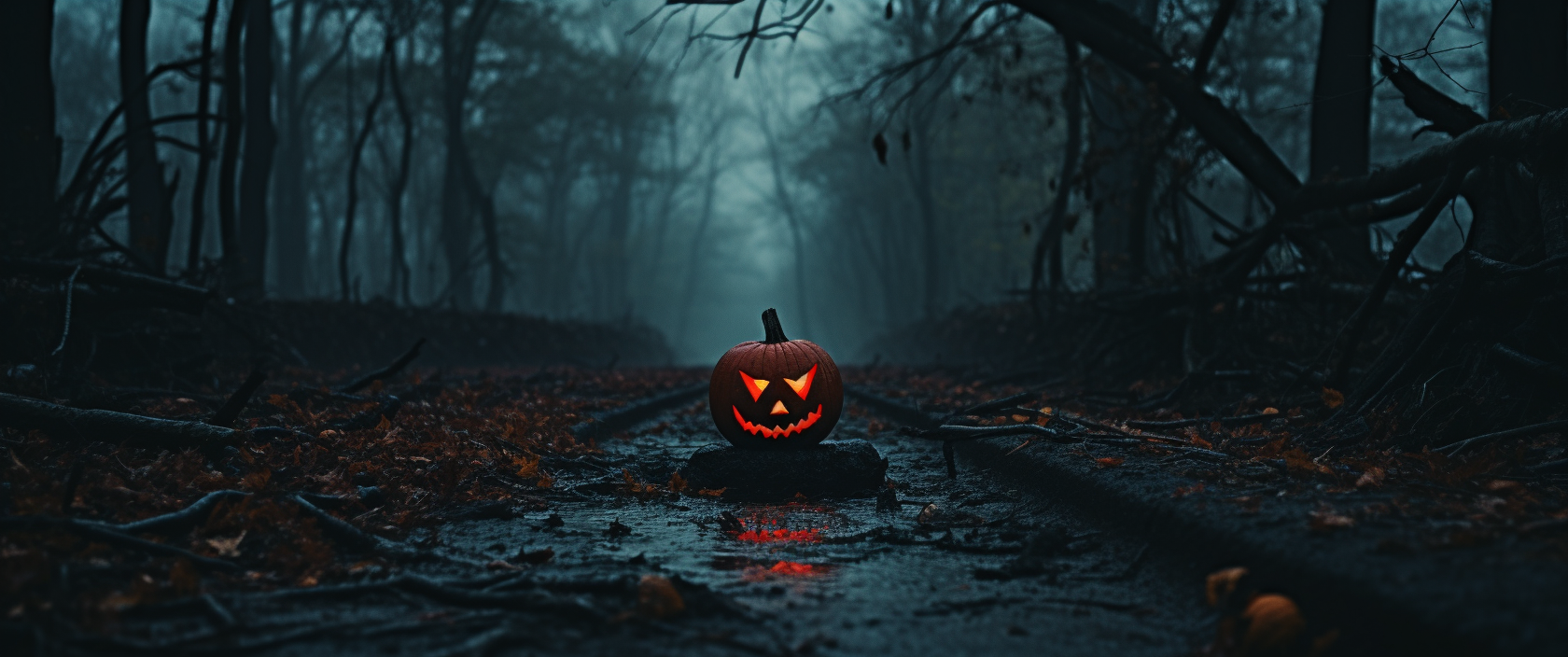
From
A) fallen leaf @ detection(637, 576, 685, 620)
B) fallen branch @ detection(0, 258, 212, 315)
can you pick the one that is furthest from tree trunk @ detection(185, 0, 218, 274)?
fallen leaf @ detection(637, 576, 685, 620)

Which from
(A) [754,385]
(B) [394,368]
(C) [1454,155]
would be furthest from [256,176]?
(C) [1454,155]

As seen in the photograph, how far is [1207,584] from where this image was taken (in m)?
2.57

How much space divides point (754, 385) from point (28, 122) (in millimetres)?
6213

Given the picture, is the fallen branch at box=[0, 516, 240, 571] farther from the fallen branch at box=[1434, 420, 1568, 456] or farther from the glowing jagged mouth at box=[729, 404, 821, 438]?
the fallen branch at box=[1434, 420, 1568, 456]

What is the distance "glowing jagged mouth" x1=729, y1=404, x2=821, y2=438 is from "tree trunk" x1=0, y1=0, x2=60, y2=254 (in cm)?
544

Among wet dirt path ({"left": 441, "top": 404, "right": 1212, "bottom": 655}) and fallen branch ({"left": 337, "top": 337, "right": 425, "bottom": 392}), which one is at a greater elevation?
fallen branch ({"left": 337, "top": 337, "right": 425, "bottom": 392})

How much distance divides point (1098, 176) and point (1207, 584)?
11.7m

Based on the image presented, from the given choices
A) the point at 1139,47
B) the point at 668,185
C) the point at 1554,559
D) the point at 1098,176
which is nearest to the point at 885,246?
the point at 668,185

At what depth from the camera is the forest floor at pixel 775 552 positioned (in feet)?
7.43

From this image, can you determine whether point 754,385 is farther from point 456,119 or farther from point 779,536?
point 456,119

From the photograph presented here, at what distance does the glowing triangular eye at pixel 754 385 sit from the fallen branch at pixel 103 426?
7.70 ft

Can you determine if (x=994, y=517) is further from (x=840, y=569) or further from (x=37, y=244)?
(x=37, y=244)

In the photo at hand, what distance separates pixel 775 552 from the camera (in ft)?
11.4

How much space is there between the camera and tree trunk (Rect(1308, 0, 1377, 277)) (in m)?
8.47
